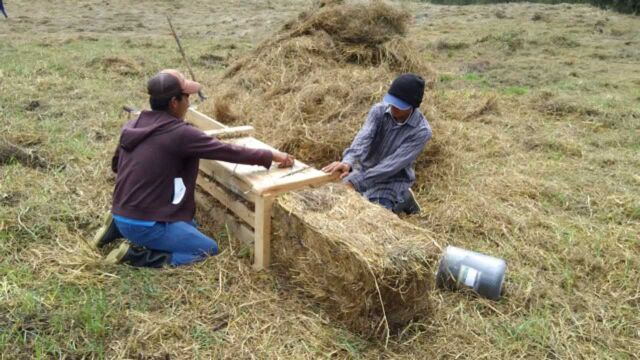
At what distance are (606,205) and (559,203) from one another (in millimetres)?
372

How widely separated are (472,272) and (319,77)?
11.3 feet

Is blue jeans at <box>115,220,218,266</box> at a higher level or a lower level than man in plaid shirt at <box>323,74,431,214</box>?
lower

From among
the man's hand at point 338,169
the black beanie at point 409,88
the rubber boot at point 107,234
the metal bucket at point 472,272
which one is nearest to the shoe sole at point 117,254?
the rubber boot at point 107,234

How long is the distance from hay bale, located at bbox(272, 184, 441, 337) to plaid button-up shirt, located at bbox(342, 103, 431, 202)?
79cm

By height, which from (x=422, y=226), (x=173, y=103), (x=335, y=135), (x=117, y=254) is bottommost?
(x=422, y=226)

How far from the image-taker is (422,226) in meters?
4.08

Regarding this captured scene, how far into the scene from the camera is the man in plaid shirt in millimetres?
3896

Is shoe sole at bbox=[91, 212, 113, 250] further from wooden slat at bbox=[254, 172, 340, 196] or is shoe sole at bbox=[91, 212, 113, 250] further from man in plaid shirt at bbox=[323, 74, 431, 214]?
man in plaid shirt at bbox=[323, 74, 431, 214]

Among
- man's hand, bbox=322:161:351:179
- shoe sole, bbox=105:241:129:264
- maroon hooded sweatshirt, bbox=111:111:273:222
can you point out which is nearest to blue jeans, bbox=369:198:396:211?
man's hand, bbox=322:161:351:179

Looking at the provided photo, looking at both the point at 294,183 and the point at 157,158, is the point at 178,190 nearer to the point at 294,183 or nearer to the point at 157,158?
the point at 157,158

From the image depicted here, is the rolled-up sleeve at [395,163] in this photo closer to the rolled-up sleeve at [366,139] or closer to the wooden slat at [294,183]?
the rolled-up sleeve at [366,139]

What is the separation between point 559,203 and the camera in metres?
4.57

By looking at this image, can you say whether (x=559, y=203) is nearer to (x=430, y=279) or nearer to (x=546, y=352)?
(x=546, y=352)

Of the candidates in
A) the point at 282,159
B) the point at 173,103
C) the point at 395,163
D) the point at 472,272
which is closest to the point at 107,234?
the point at 173,103
